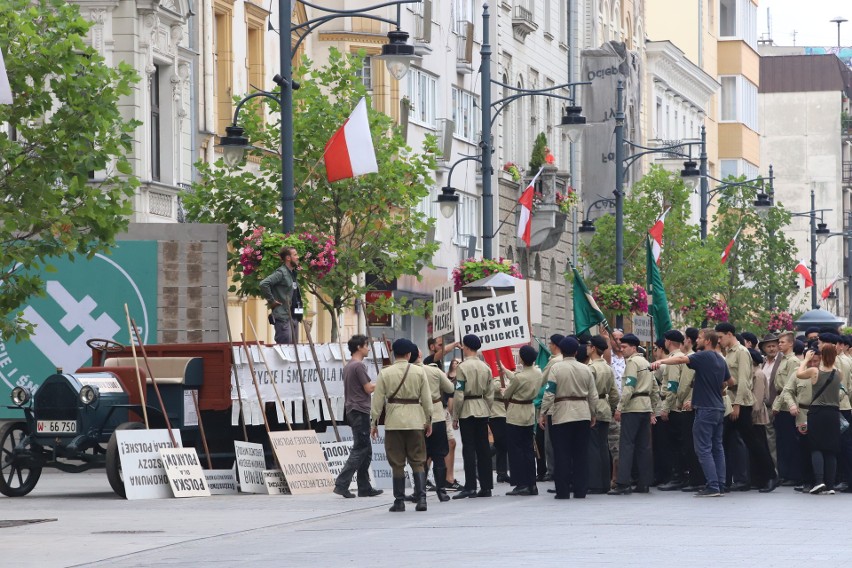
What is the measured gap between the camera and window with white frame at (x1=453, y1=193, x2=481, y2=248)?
55.2 m

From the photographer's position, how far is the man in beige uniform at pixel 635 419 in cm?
2319

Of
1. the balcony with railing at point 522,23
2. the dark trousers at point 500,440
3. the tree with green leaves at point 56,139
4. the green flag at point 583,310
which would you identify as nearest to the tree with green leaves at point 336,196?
the green flag at point 583,310

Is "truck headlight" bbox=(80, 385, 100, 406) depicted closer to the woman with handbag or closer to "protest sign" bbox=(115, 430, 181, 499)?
"protest sign" bbox=(115, 430, 181, 499)

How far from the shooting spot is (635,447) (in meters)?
23.5

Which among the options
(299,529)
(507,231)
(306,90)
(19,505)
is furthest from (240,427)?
(507,231)

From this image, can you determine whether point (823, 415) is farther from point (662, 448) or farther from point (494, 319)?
point (494, 319)

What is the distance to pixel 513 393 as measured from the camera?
895 inches

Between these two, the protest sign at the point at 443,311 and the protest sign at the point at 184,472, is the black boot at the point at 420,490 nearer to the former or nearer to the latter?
the protest sign at the point at 184,472

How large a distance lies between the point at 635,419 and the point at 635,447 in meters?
0.40

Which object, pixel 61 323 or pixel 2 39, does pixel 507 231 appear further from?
pixel 2 39

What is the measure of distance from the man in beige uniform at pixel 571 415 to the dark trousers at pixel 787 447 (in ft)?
9.24

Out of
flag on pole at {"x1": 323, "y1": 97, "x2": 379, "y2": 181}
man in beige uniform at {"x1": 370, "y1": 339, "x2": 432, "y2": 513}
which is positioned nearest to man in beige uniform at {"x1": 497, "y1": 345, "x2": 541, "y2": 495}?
man in beige uniform at {"x1": 370, "y1": 339, "x2": 432, "y2": 513}

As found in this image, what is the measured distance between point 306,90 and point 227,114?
6102 mm

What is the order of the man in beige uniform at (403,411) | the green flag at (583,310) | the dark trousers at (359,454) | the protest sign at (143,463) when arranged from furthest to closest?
1. the green flag at (583,310)
2. the protest sign at (143,463)
3. the dark trousers at (359,454)
4. the man in beige uniform at (403,411)
